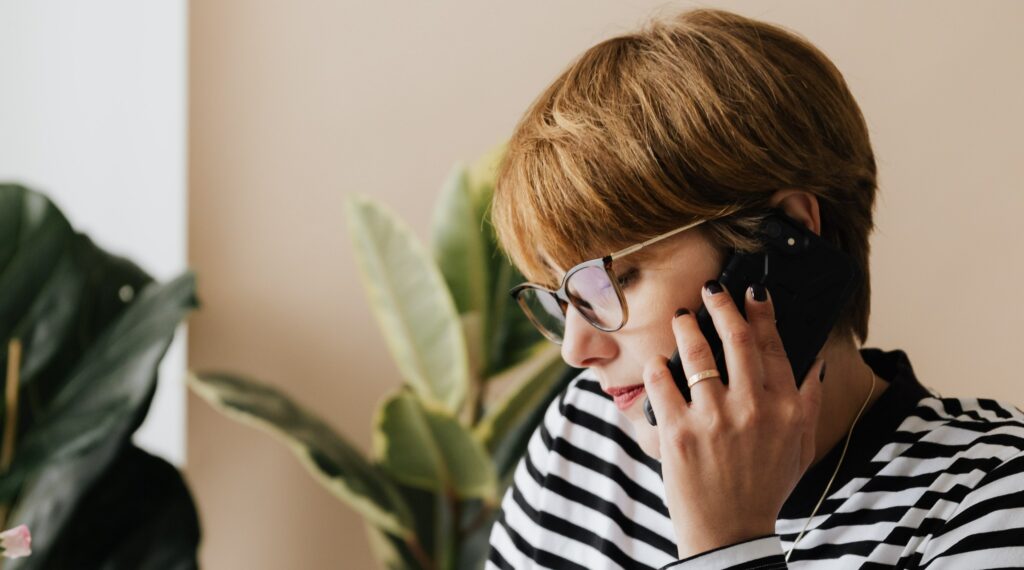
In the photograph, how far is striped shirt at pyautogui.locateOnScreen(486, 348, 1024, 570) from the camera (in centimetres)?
80

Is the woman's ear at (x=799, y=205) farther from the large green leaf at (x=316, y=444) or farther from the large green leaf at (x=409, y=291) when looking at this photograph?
the large green leaf at (x=316, y=444)

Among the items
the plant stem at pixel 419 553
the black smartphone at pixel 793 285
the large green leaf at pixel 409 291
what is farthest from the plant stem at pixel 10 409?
the black smartphone at pixel 793 285

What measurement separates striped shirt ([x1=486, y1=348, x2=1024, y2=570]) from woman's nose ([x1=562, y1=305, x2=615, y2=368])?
7.1 inches

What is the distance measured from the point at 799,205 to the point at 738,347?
0.15 m

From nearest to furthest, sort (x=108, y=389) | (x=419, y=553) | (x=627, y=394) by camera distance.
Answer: (x=627, y=394)
(x=108, y=389)
(x=419, y=553)

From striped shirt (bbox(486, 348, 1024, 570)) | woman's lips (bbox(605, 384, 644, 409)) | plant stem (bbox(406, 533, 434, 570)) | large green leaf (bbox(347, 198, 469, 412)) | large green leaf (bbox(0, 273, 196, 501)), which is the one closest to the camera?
striped shirt (bbox(486, 348, 1024, 570))

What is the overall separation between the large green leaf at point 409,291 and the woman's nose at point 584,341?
2.02 ft

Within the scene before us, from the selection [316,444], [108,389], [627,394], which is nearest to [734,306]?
[627,394]

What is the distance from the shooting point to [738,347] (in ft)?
2.71

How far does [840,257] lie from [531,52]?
3.53 ft

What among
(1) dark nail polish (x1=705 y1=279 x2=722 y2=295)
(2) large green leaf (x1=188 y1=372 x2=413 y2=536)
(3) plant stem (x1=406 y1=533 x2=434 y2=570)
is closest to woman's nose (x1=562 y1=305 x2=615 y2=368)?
(1) dark nail polish (x1=705 y1=279 x2=722 y2=295)

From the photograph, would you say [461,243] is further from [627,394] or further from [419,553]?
[627,394]

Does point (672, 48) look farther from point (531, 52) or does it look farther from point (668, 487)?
point (531, 52)

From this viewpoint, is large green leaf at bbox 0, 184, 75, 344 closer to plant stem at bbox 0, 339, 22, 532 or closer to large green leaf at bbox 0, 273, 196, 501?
plant stem at bbox 0, 339, 22, 532
